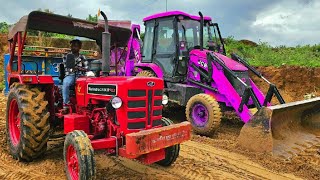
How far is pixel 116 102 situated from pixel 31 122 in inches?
58.7

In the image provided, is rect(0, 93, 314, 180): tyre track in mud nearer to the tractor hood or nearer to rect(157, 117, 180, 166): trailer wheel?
rect(157, 117, 180, 166): trailer wheel

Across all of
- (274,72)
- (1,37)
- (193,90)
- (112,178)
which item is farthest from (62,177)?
(1,37)

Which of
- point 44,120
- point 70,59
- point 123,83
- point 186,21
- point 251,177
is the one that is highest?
point 186,21

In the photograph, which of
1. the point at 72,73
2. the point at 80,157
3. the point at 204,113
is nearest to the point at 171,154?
the point at 80,157

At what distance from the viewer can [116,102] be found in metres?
4.13

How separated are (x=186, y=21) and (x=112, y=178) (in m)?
4.86

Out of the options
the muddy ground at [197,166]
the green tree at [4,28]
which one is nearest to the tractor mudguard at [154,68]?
the muddy ground at [197,166]

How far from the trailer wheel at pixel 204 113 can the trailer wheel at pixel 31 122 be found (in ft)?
11.0

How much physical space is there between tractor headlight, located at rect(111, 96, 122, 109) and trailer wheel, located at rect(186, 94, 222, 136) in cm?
322

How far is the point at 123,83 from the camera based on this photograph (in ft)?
13.7

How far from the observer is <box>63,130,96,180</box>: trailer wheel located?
3744mm

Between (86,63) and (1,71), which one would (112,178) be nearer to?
(86,63)

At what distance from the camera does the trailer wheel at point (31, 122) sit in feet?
15.8

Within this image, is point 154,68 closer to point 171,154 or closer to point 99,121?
point 171,154
